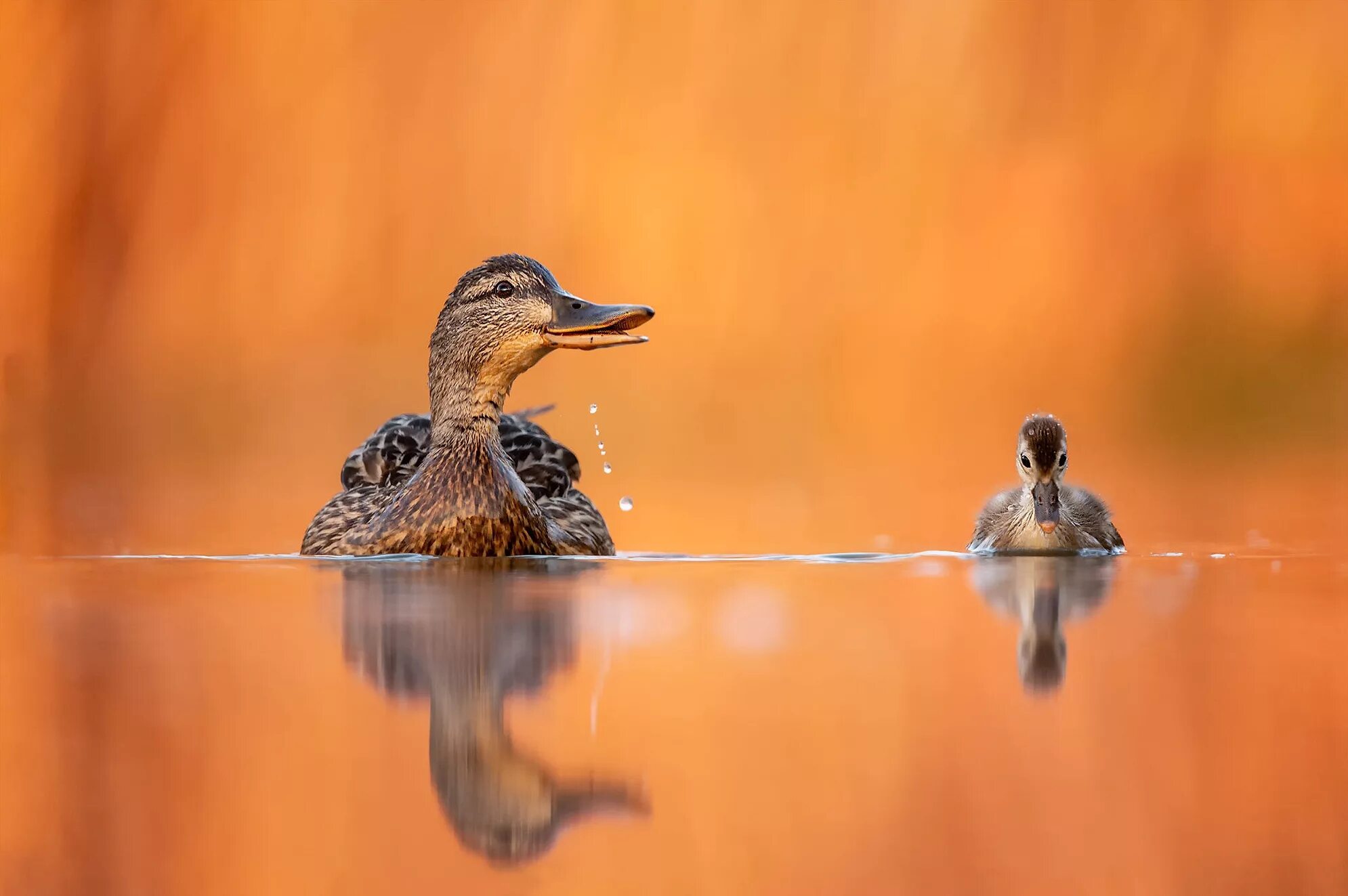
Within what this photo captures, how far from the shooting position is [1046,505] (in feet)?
20.9

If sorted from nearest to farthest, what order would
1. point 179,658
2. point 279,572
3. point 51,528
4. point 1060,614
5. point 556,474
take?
point 179,658, point 1060,614, point 279,572, point 556,474, point 51,528

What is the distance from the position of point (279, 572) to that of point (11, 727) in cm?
280

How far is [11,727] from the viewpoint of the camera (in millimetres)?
2674

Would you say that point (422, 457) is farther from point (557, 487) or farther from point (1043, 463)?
point (1043, 463)

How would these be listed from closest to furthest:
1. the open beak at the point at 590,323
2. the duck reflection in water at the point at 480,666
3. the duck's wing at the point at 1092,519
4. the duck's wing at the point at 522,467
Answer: the duck reflection in water at the point at 480,666 → the open beak at the point at 590,323 → the duck's wing at the point at 522,467 → the duck's wing at the point at 1092,519

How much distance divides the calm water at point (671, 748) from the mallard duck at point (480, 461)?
1.28 meters

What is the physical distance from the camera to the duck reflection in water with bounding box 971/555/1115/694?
3.23m

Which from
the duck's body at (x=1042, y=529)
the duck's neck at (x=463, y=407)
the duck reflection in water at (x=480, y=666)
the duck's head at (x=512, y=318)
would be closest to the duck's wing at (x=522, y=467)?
the duck's neck at (x=463, y=407)

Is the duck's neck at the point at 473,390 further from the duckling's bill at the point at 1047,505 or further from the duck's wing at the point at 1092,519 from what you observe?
the duck's wing at the point at 1092,519

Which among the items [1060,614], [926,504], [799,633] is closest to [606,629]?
[799,633]

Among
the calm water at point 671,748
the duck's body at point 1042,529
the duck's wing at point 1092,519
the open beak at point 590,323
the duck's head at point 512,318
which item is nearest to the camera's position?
the calm water at point 671,748

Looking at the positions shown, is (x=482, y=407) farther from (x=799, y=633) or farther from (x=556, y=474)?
(x=799, y=633)

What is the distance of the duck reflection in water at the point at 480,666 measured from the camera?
6.78 feet

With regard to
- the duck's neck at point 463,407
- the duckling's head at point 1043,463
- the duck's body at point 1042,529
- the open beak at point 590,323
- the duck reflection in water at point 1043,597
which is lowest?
the duck reflection in water at point 1043,597
